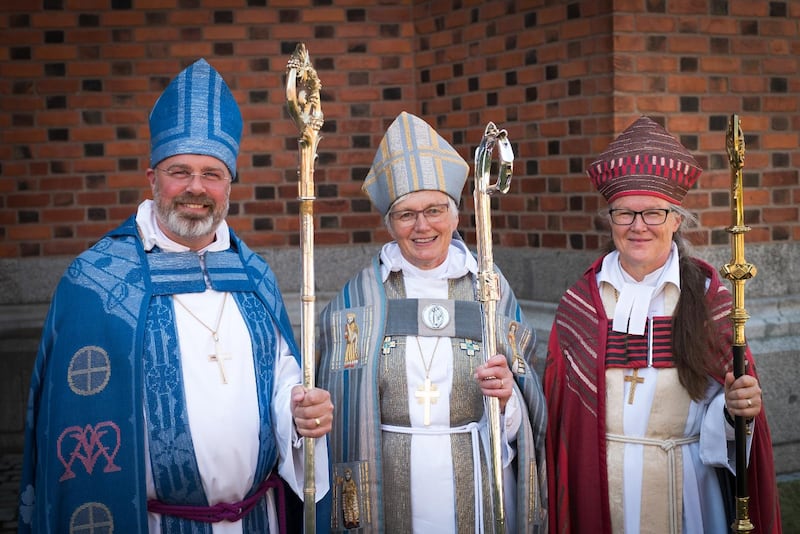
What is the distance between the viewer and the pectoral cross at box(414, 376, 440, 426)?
384cm

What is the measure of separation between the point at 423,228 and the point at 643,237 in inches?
31.4

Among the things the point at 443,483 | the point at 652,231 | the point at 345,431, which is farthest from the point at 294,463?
the point at 652,231

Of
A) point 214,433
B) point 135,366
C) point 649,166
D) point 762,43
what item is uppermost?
point 762,43

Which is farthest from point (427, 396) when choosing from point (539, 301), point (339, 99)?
point (339, 99)

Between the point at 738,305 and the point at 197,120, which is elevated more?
the point at 197,120

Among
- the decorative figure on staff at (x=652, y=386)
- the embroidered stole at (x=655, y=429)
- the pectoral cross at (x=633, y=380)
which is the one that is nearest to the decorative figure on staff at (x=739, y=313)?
the decorative figure on staff at (x=652, y=386)

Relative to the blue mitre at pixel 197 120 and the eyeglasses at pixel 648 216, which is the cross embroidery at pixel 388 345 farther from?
the eyeglasses at pixel 648 216

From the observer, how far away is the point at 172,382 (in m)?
3.51

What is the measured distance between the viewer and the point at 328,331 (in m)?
4.04

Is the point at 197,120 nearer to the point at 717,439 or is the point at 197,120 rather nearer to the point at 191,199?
the point at 191,199

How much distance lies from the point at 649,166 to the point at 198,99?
166 cm

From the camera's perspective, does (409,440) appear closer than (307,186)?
No

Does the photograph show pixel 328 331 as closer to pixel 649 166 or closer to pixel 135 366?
pixel 135 366

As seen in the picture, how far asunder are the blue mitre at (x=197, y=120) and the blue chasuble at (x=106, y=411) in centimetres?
47
